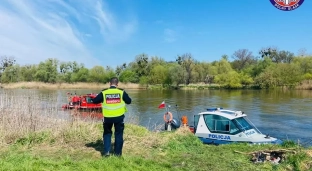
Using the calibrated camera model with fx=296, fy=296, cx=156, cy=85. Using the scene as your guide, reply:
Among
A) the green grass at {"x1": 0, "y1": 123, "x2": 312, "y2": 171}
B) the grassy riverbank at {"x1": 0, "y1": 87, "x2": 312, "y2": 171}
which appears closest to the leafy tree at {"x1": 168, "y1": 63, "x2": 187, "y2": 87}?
the grassy riverbank at {"x1": 0, "y1": 87, "x2": 312, "y2": 171}

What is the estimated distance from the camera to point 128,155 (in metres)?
7.55

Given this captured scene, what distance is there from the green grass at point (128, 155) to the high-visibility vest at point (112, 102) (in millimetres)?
1112

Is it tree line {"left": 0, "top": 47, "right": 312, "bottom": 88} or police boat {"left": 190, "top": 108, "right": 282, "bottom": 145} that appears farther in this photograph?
tree line {"left": 0, "top": 47, "right": 312, "bottom": 88}

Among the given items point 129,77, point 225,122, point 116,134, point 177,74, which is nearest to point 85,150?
point 116,134

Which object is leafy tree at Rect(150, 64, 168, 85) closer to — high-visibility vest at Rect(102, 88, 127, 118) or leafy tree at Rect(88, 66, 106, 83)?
leafy tree at Rect(88, 66, 106, 83)

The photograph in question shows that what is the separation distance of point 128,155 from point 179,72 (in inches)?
2846

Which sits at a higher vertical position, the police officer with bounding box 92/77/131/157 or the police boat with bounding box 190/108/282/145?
the police officer with bounding box 92/77/131/157

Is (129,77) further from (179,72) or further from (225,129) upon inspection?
(225,129)

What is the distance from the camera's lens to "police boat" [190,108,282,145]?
42.1ft

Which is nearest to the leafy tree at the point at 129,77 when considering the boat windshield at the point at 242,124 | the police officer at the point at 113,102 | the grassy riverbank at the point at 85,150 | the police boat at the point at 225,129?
the police boat at the point at 225,129

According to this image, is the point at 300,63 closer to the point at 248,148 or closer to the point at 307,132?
the point at 307,132

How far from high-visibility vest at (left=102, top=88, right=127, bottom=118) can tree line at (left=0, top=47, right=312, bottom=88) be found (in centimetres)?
7159

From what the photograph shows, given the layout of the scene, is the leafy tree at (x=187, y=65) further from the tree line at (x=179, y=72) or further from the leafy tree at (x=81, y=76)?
the leafy tree at (x=81, y=76)

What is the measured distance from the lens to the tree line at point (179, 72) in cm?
7456
